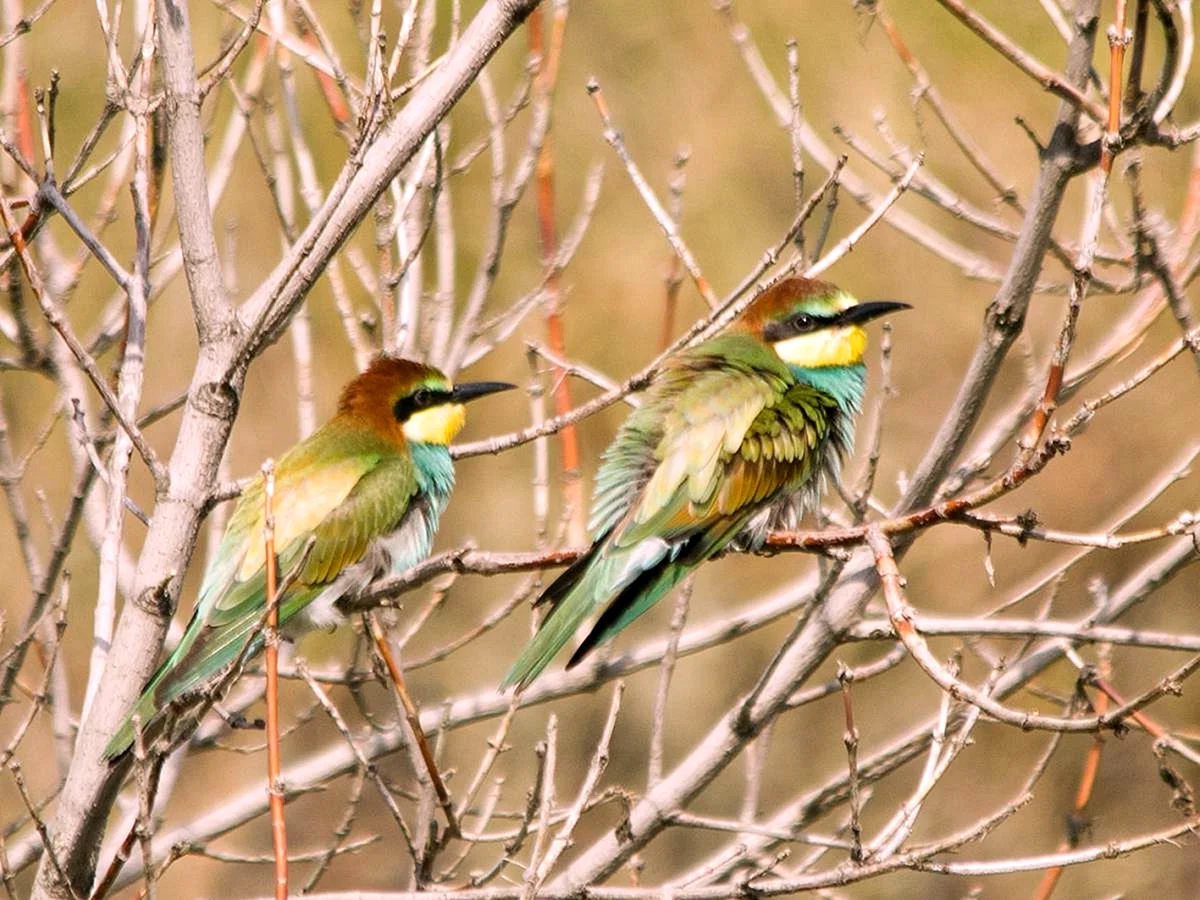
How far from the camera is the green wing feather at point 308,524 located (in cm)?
275

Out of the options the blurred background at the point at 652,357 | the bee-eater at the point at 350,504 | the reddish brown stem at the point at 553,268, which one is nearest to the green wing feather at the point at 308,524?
the bee-eater at the point at 350,504

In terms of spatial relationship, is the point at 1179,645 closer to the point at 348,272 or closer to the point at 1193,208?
the point at 1193,208

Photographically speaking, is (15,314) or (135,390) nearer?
(135,390)

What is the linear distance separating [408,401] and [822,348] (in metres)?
0.87

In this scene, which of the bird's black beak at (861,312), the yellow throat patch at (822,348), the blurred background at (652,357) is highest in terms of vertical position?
the blurred background at (652,357)

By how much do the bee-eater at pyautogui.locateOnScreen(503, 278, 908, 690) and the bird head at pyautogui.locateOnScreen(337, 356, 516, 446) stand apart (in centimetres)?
36

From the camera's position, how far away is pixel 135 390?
2184 mm

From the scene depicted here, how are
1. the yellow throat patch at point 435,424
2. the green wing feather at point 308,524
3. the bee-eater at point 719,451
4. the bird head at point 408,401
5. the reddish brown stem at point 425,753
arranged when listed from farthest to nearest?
the yellow throat patch at point 435,424 < the bird head at point 408,401 < the green wing feather at point 308,524 < the bee-eater at point 719,451 < the reddish brown stem at point 425,753

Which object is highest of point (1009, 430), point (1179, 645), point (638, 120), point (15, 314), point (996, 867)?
point (638, 120)

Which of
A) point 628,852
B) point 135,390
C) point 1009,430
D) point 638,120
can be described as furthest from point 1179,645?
point 638,120

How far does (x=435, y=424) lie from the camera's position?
10.5 ft

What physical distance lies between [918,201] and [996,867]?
15.2ft

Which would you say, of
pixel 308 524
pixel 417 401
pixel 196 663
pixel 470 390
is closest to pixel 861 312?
pixel 470 390

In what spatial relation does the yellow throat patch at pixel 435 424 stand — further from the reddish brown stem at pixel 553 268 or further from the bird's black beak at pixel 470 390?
the reddish brown stem at pixel 553 268
